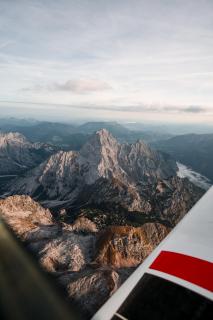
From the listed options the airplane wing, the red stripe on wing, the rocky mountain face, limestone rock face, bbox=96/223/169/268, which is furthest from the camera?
limestone rock face, bbox=96/223/169/268

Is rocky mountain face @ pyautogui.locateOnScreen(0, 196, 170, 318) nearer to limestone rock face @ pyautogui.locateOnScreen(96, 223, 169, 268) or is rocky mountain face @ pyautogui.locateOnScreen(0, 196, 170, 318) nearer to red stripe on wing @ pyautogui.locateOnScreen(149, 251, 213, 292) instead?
limestone rock face @ pyautogui.locateOnScreen(96, 223, 169, 268)

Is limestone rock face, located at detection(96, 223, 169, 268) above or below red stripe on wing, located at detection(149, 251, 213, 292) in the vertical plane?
below

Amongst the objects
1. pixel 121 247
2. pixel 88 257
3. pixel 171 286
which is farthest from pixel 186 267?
pixel 121 247

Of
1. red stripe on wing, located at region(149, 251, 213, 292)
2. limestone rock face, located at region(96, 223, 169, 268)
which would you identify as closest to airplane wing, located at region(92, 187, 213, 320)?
red stripe on wing, located at region(149, 251, 213, 292)

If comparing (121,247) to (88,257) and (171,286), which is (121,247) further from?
(171,286)

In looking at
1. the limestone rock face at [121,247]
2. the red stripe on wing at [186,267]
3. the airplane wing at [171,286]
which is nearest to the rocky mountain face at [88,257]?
the limestone rock face at [121,247]

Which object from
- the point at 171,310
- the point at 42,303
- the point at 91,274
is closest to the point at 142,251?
the point at 91,274

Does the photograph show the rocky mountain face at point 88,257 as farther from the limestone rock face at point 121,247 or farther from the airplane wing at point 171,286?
the airplane wing at point 171,286
